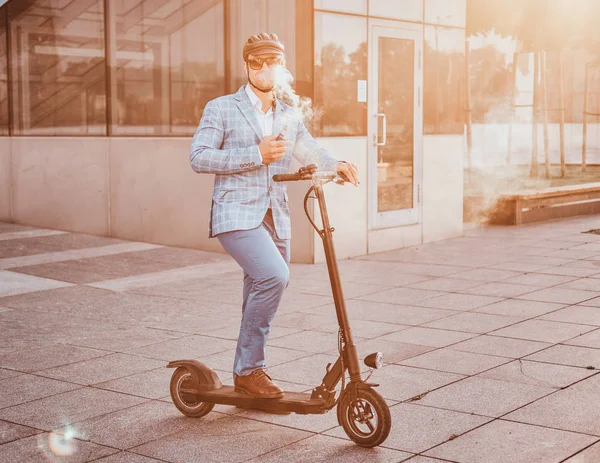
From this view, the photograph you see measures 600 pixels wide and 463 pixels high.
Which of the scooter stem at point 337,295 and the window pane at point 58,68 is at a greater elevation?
the window pane at point 58,68

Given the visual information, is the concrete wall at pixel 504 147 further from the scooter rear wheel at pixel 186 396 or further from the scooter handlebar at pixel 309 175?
the scooter handlebar at pixel 309 175

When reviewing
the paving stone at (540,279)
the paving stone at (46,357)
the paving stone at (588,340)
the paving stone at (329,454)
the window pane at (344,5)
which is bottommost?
the paving stone at (329,454)

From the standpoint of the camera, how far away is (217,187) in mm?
4980

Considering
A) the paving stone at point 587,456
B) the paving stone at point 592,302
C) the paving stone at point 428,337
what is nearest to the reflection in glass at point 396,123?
the paving stone at point 592,302

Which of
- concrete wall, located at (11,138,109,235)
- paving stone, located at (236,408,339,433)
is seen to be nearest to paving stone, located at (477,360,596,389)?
paving stone, located at (236,408,339,433)

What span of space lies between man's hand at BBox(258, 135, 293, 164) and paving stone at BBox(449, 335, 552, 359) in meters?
2.51

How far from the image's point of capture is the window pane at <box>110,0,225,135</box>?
12070 millimetres

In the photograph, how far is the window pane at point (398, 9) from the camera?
1174 cm

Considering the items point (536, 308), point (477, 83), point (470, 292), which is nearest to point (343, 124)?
point (470, 292)

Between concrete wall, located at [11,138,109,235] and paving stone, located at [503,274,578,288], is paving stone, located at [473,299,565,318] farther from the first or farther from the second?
concrete wall, located at [11,138,109,235]

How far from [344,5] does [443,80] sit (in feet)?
7.24

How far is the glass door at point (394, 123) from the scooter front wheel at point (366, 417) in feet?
24.1

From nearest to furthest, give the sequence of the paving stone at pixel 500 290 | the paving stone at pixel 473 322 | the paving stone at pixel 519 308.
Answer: the paving stone at pixel 473 322, the paving stone at pixel 519 308, the paving stone at pixel 500 290

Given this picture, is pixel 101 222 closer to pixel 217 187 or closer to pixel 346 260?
pixel 346 260
